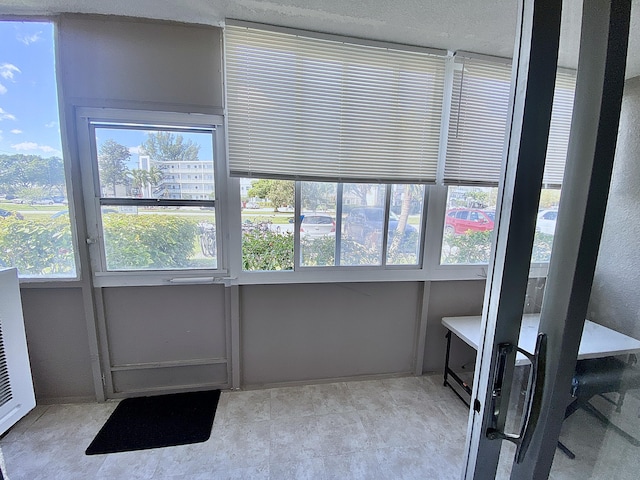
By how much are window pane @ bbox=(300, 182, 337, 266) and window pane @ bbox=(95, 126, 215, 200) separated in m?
0.70

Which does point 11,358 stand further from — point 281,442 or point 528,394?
point 528,394

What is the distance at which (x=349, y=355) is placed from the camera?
231 cm

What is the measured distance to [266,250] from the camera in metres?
2.07

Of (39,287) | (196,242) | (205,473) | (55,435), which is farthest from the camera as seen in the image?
(196,242)

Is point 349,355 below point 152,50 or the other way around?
below

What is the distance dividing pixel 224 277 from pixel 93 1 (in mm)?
1771

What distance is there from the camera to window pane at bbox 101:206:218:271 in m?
1.88

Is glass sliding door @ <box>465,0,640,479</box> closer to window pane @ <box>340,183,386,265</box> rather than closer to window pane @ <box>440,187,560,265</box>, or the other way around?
window pane @ <box>340,183,386,265</box>

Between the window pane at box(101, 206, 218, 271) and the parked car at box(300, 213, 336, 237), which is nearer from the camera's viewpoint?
the window pane at box(101, 206, 218, 271)

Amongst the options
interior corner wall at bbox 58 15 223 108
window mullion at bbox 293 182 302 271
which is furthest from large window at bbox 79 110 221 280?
window mullion at bbox 293 182 302 271

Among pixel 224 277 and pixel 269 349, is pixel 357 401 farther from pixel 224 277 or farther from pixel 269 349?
pixel 224 277

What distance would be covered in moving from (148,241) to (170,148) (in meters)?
0.66

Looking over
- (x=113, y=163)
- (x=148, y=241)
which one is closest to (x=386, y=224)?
(x=148, y=241)

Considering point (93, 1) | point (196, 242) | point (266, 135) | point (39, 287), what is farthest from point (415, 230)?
point (39, 287)
